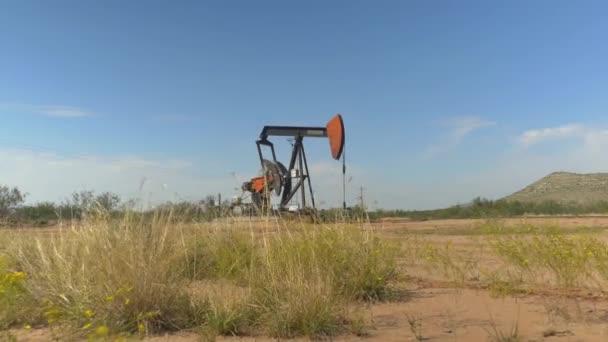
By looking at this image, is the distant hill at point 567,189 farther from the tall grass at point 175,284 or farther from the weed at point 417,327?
the weed at point 417,327

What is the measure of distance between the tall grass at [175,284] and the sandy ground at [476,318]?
233mm

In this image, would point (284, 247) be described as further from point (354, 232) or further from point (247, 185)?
point (247, 185)

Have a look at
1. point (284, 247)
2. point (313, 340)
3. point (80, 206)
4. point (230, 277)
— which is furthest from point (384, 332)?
point (80, 206)

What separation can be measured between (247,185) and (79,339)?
15452 mm

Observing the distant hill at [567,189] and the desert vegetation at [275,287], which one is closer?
the desert vegetation at [275,287]

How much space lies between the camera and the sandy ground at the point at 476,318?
4145mm

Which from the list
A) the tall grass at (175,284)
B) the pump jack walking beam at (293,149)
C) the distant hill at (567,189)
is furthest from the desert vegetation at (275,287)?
the distant hill at (567,189)

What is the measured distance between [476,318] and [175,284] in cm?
292

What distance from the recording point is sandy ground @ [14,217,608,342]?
4.14 metres

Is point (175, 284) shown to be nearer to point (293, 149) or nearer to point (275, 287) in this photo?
point (275, 287)

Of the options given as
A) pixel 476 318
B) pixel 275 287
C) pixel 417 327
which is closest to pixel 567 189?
pixel 476 318

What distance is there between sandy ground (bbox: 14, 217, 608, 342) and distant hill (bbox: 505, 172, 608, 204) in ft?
147

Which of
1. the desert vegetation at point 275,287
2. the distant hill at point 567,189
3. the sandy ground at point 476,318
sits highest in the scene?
the distant hill at point 567,189

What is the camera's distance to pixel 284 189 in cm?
1855
